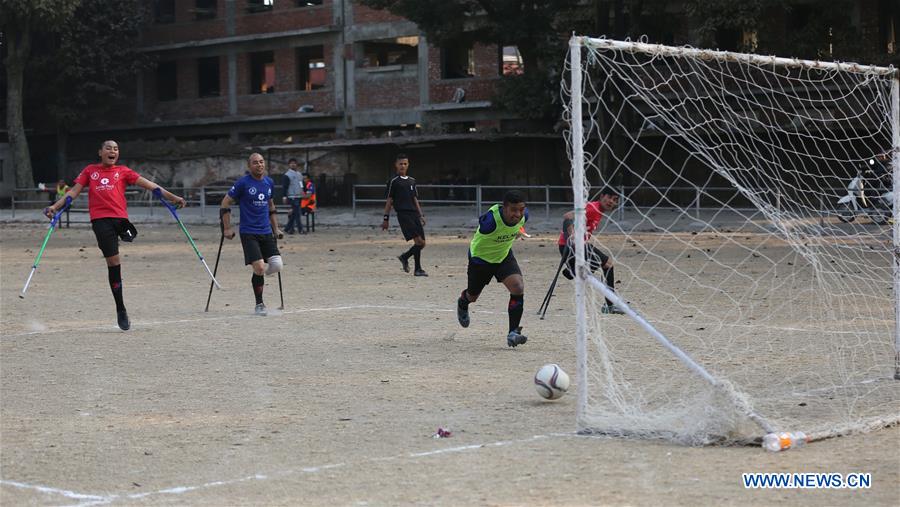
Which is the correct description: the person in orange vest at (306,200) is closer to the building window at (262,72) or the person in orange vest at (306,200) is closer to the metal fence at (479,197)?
the metal fence at (479,197)

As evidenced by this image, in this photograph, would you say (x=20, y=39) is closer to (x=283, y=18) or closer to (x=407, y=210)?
(x=283, y=18)

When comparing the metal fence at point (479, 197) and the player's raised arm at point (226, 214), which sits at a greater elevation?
the player's raised arm at point (226, 214)

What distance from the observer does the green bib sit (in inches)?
474

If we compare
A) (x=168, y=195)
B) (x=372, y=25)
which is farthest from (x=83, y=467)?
(x=372, y=25)

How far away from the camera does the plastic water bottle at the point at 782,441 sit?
23.9 feet

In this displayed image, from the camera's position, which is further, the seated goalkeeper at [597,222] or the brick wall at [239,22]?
the brick wall at [239,22]

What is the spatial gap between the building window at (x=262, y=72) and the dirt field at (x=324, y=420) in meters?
37.0

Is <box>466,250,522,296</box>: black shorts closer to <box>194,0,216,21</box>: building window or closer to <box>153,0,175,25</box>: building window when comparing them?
<box>194,0,216,21</box>: building window

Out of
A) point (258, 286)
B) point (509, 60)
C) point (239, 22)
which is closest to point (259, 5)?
point (239, 22)

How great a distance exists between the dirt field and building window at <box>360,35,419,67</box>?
106ft

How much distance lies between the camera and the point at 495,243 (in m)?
12.1

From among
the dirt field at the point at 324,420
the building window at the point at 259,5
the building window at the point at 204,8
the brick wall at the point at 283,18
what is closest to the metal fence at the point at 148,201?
the brick wall at the point at 283,18

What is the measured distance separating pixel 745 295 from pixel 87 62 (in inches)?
1654

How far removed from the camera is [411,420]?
27.6ft
